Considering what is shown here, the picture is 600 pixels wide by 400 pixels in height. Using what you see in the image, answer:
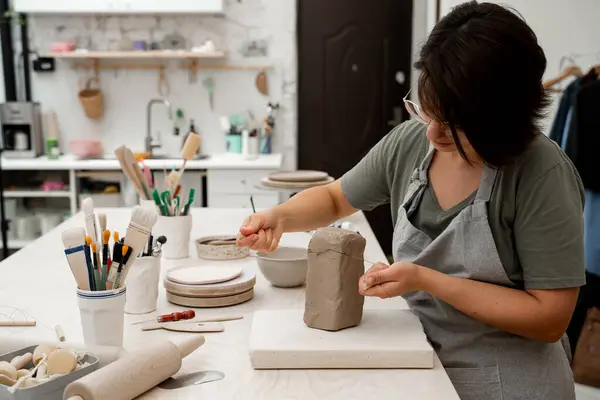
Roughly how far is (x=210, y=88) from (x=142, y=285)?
11.6 feet

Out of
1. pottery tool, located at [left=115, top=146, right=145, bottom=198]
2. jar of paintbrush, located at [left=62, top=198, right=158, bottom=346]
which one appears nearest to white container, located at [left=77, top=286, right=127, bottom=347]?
jar of paintbrush, located at [left=62, top=198, right=158, bottom=346]

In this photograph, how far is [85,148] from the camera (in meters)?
4.56

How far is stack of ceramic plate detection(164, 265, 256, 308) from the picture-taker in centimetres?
149

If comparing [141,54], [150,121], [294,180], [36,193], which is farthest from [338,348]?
[150,121]

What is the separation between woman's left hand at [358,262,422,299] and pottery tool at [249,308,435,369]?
0.30 ft

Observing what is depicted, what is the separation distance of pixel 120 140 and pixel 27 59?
0.89m

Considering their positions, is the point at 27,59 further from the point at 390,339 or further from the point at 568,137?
the point at 390,339

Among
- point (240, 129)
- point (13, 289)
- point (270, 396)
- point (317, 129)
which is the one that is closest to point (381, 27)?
point (317, 129)

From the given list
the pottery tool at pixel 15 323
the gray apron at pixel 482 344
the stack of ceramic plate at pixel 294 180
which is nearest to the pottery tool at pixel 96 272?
the pottery tool at pixel 15 323

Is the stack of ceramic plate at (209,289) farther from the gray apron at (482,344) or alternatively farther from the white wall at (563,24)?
the white wall at (563,24)

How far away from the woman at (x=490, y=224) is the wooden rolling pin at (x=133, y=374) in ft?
1.25

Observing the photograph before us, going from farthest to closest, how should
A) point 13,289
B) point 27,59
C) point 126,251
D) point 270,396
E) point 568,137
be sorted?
point 27,59
point 568,137
point 13,289
point 126,251
point 270,396

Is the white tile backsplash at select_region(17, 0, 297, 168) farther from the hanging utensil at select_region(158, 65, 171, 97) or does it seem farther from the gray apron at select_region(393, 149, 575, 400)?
the gray apron at select_region(393, 149, 575, 400)

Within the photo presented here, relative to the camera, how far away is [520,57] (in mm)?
1112
